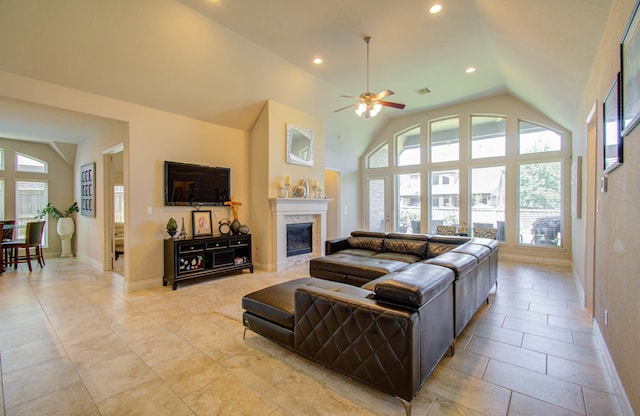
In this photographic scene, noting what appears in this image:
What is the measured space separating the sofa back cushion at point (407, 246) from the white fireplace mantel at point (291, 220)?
76.9 inches

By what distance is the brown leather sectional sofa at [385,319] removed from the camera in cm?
171

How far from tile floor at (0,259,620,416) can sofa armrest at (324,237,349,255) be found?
6.21 feet

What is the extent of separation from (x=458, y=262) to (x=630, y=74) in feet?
5.41

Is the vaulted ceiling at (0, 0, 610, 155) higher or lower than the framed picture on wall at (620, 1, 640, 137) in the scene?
higher

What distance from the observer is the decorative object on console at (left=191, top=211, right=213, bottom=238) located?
16.4 ft

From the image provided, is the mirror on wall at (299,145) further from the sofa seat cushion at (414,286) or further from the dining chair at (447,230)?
the sofa seat cushion at (414,286)

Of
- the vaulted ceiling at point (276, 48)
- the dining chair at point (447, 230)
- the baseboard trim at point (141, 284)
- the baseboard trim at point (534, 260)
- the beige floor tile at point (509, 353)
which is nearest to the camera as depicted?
the beige floor tile at point (509, 353)

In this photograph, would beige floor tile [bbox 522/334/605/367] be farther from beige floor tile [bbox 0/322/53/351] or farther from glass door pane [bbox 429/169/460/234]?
glass door pane [bbox 429/169/460/234]

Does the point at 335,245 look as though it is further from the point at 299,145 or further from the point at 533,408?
the point at 533,408

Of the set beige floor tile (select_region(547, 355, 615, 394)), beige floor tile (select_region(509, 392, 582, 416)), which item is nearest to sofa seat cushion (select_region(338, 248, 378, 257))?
beige floor tile (select_region(547, 355, 615, 394))

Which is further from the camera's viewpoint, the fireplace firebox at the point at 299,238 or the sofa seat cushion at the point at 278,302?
the fireplace firebox at the point at 299,238

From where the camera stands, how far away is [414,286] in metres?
1.76

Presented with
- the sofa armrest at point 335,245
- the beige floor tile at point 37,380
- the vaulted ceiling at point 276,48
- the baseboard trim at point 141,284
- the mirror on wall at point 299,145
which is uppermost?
the vaulted ceiling at point 276,48

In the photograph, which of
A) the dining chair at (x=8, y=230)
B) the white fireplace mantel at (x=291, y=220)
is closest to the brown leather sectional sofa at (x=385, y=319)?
the white fireplace mantel at (x=291, y=220)
